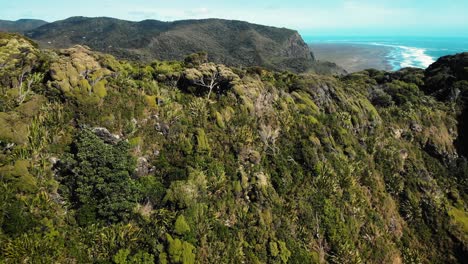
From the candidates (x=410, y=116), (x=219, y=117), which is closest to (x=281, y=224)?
(x=219, y=117)

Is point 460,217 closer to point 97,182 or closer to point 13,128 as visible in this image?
point 97,182

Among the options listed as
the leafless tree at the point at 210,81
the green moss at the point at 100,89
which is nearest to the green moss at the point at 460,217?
the leafless tree at the point at 210,81

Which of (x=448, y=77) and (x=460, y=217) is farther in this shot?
(x=448, y=77)

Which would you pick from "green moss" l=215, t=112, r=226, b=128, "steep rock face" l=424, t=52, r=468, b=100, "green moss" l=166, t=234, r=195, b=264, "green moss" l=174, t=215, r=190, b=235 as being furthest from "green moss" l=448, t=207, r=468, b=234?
"green moss" l=174, t=215, r=190, b=235

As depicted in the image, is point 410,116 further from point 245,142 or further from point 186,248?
point 186,248

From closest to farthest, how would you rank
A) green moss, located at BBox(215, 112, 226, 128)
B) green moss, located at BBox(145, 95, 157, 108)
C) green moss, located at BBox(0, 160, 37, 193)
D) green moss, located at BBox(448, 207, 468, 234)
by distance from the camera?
1. green moss, located at BBox(0, 160, 37, 193)
2. green moss, located at BBox(145, 95, 157, 108)
3. green moss, located at BBox(215, 112, 226, 128)
4. green moss, located at BBox(448, 207, 468, 234)

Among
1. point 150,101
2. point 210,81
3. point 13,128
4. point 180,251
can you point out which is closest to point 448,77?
point 210,81

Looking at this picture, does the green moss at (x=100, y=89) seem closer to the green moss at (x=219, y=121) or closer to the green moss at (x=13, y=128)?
the green moss at (x=13, y=128)

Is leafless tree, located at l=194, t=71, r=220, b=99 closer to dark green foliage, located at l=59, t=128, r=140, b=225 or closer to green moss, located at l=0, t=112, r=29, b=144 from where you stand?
dark green foliage, located at l=59, t=128, r=140, b=225
